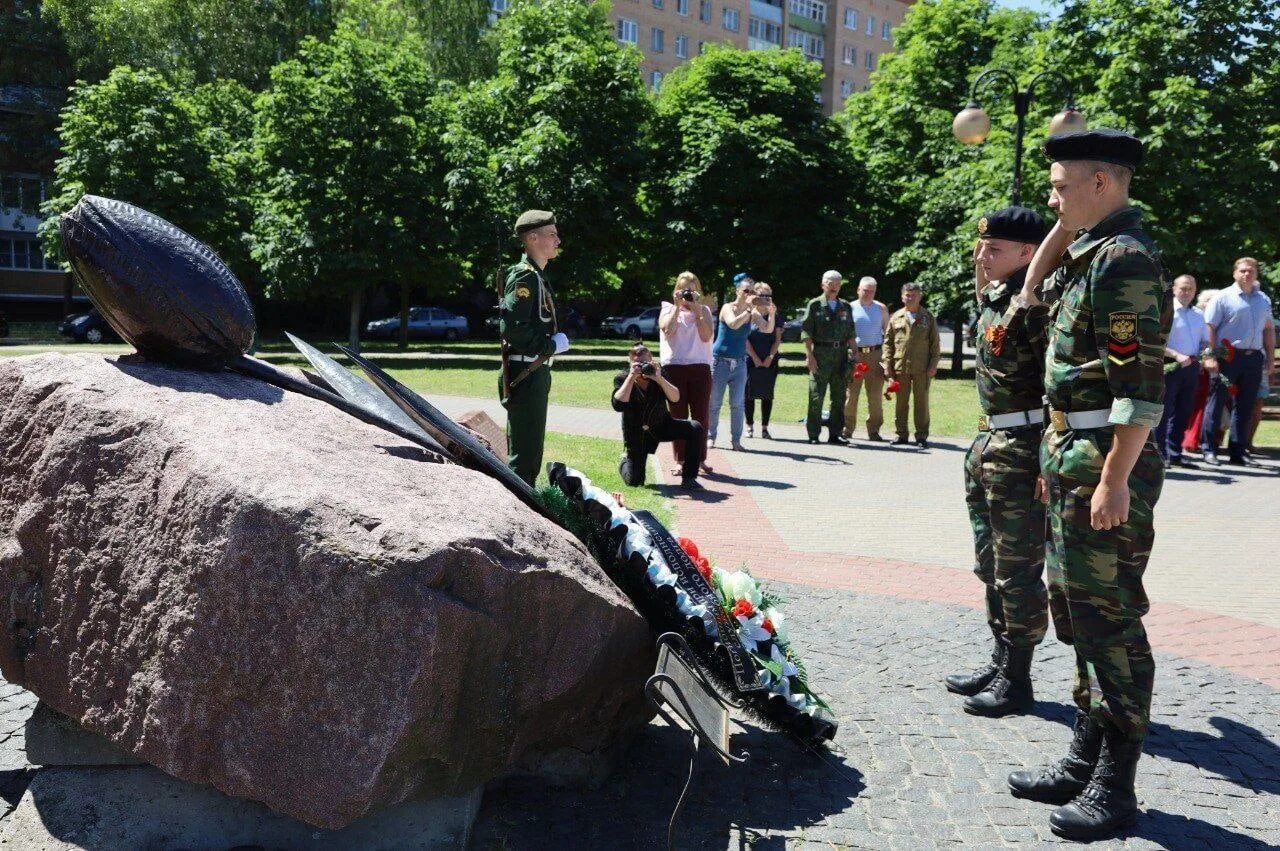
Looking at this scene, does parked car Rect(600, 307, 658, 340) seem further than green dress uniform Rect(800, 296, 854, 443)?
Yes

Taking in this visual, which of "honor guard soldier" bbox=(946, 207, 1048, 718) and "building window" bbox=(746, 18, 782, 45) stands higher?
"building window" bbox=(746, 18, 782, 45)

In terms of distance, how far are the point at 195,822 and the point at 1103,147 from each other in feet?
12.3

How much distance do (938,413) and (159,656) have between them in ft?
55.8

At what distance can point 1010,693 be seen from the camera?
185 inches

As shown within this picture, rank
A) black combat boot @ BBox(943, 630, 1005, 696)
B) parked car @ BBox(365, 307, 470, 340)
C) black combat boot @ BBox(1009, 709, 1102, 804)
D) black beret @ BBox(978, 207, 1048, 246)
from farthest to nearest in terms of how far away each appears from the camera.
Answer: parked car @ BBox(365, 307, 470, 340) → black combat boot @ BBox(943, 630, 1005, 696) → black beret @ BBox(978, 207, 1048, 246) → black combat boot @ BBox(1009, 709, 1102, 804)

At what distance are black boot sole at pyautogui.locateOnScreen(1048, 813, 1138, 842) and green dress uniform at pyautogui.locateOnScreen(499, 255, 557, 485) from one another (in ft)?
12.6

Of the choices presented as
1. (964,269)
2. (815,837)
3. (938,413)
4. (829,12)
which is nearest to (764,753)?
(815,837)

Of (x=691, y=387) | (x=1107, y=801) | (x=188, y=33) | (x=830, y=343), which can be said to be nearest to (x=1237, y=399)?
(x=830, y=343)

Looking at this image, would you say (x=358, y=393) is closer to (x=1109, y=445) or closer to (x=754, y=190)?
(x=1109, y=445)

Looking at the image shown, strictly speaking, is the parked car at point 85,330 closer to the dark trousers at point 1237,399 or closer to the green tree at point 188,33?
the green tree at point 188,33

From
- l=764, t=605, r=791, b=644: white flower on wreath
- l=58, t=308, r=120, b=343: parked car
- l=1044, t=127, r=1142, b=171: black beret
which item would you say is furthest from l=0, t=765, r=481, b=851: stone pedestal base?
l=58, t=308, r=120, b=343: parked car

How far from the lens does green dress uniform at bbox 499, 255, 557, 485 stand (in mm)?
6531

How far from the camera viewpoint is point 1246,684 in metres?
5.20

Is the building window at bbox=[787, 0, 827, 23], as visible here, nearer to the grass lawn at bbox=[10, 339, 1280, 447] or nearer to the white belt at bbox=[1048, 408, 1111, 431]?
the grass lawn at bbox=[10, 339, 1280, 447]
